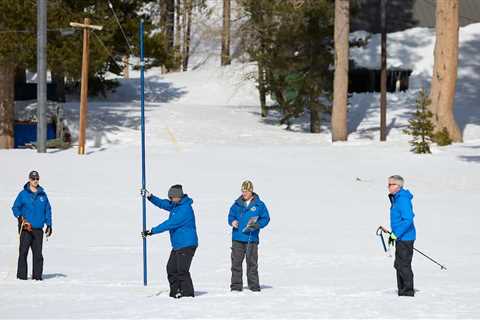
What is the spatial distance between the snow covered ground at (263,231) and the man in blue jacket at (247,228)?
294 millimetres

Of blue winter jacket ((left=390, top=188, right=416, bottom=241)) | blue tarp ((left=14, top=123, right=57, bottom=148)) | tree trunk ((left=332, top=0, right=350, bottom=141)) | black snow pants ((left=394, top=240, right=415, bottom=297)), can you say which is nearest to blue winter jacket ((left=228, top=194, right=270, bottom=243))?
blue winter jacket ((left=390, top=188, right=416, bottom=241))

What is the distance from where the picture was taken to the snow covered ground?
38.2ft

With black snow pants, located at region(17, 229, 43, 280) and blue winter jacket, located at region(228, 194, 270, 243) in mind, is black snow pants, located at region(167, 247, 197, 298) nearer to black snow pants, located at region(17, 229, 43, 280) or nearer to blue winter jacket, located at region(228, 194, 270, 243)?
blue winter jacket, located at region(228, 194, 270, 243)

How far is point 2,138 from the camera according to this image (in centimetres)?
3581

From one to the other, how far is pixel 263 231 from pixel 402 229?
8126 millimetres

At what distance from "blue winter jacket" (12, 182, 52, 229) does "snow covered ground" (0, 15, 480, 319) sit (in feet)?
2.58

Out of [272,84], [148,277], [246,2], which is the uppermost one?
[246,2]

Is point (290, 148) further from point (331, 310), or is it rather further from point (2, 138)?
point (331, 310)

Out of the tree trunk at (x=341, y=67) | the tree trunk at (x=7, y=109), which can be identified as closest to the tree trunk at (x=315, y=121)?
the tree trunk at (x=341, y=67)

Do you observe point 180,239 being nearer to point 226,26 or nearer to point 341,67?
point 341,67

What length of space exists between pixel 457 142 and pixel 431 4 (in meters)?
21.0

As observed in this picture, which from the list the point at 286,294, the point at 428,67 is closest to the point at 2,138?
the point at 428,67

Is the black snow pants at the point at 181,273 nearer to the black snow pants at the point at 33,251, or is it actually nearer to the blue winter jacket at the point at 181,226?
the blue winter jacket at the point at 181,226

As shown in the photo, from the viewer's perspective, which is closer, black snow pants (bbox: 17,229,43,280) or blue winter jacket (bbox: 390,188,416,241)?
blue winter jacket (bbox: 390,188,416,241)
